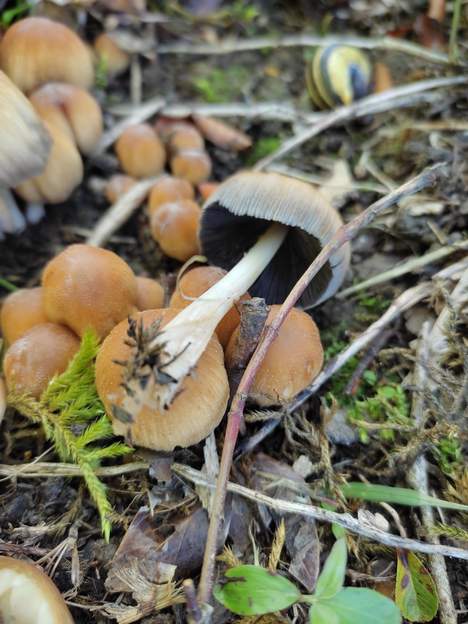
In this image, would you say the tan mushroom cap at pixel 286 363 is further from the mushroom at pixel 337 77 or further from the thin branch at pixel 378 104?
the mushroom at pixel 337 77

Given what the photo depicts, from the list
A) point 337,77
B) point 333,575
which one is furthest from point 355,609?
point 337,77

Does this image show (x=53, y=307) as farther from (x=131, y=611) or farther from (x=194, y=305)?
(x=131, y=611)

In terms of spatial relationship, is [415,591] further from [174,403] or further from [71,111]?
[71,111]

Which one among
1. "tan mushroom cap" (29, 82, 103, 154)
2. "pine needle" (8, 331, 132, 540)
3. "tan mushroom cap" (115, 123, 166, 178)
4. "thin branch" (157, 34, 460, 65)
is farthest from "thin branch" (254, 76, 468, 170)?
"pine needle" (8, 331, 132, 540)

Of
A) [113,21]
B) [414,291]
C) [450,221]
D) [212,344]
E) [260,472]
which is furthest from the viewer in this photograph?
[113,21]

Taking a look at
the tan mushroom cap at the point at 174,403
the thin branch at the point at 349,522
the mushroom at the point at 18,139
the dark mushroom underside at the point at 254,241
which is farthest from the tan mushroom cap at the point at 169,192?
the thin branch at the point at 349,522

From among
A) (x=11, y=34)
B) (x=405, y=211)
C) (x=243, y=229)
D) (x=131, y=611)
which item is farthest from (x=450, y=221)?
(x=11, y=34)

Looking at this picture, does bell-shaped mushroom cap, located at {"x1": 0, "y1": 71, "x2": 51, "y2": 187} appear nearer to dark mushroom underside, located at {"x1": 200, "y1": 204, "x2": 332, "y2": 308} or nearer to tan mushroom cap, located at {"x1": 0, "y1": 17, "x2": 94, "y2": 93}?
tan mushroom cap, located at {"x1": 0, "y1": 17, "x2": 94, "y2": 93}
